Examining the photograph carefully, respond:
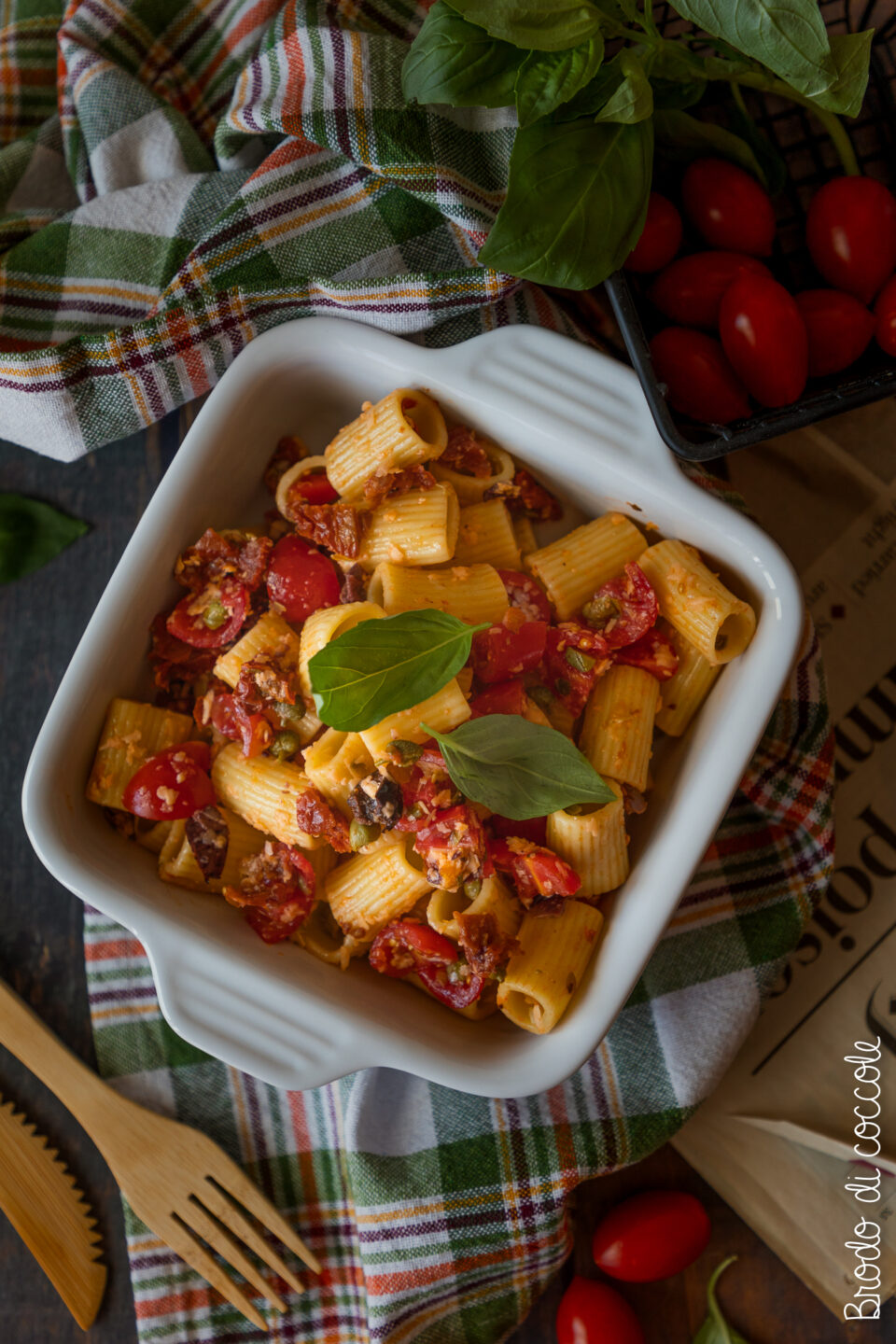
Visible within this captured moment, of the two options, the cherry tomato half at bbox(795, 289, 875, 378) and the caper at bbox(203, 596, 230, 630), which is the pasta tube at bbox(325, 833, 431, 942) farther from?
the cherry tomato half at bbox(795, 289, 875, 378)

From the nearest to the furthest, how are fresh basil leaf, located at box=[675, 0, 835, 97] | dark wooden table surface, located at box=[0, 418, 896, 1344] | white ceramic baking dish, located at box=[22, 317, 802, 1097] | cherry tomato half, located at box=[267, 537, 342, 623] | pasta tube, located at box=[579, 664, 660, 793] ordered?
1. fresh basil leaf, located at box=[675, 0, 835, 97]
2. white ceramic baking dish, located at box=[22, 317, 802, 1097]
3. pasta tube, located at box=[579, 664, 660, 793]
4. cherry tomato half, located at box=[267, 537, 342, 623]
5. dark wooden table surface, located at box=[0, 418, 896, 1344]

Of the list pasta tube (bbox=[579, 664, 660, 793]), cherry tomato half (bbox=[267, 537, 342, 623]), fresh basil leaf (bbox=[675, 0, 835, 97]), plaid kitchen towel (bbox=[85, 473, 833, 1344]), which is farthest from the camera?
plaid kitchen towel (bbox=[85, 473, 833, 1344])

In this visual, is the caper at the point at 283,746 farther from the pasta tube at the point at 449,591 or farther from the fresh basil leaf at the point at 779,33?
the fresh basil leaf at the point at 779,33

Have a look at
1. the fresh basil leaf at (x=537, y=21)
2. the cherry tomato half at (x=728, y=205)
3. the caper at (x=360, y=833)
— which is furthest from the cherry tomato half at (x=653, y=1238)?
the fresh basil leaf at (x=537, y=21)

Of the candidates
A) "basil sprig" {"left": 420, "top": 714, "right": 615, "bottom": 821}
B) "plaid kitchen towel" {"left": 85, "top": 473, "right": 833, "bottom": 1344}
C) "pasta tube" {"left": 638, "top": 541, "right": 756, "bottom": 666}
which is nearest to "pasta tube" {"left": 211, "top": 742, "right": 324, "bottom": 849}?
"basil sprig" {"left": 420, "top": 714, "right": 615, "bottom": 821}

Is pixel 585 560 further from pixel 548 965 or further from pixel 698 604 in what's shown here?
pixel 548 965

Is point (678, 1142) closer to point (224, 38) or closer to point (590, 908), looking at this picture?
point (590, 908)
